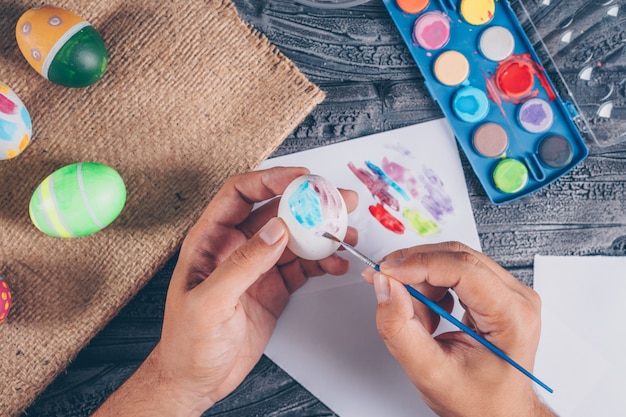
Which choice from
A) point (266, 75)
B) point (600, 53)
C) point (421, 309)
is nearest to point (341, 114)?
point (266, 75)

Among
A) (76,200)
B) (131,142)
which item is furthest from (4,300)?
(131,142)

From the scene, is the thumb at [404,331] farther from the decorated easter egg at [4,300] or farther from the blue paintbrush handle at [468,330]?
the decorated easter egg at [4,300]

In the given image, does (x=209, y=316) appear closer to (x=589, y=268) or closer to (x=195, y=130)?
(x=195, y=130)

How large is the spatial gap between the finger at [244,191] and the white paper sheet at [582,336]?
19.9 inches

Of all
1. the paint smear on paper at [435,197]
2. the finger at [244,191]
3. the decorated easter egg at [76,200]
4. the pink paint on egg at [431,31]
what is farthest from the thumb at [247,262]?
the pink paint on egg at [431,31]

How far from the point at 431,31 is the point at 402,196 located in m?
0.30

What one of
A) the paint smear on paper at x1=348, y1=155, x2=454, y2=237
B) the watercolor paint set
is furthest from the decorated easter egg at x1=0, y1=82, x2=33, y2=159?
the watercolor paint set

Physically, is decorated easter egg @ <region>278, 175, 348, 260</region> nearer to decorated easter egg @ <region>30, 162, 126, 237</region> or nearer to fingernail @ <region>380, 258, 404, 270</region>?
fingernail @ <region>380, 258, 404, 270</region>

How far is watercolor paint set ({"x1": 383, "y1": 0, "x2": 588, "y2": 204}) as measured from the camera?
39.2 inches

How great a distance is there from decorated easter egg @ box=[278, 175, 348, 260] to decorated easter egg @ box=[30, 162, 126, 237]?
289 millimetres

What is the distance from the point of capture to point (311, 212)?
0.75 metres

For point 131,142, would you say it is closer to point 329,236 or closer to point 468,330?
point 329,236

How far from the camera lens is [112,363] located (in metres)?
0.97

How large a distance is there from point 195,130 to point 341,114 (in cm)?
26
